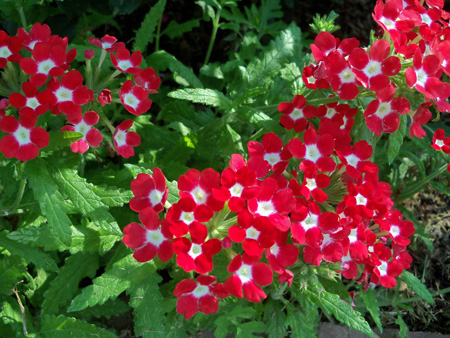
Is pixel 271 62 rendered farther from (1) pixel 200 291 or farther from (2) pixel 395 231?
(1) pixel 200 291

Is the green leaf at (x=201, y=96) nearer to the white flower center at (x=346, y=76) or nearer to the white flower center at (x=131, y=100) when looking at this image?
the white flower center at (x=131, y=100)

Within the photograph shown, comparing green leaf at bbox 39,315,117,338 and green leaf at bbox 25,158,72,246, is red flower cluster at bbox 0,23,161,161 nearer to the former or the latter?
green leaf at bbox 25,158,72,246

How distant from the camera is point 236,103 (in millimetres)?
2543

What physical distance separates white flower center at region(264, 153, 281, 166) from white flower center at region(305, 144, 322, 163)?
0.13 metres

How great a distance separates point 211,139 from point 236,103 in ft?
1.12

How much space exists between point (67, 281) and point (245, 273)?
1.17m

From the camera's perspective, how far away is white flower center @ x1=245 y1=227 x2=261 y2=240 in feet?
5.61

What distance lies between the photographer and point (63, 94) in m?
1.93

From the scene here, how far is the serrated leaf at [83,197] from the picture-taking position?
2.03 m

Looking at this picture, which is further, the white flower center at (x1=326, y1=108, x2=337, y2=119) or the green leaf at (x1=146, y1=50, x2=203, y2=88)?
the green leaf at (x1=146, y1=50, x2=203, y2=88)

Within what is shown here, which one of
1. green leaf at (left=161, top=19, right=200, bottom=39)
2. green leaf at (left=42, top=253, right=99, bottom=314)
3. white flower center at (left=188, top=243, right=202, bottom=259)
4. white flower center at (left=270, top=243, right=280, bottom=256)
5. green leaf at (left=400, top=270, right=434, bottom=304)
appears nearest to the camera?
white flower center at (left=188, top=243, right=202, bottom=259)

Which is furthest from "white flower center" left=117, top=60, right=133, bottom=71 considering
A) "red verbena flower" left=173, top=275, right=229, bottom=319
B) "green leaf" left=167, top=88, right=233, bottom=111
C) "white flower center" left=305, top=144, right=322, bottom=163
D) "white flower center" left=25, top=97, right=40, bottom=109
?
"red verbena flower" left=173, top=275, right=229, bottom=319

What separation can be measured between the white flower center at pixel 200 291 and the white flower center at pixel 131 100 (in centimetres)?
91

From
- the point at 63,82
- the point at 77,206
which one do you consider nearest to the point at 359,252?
the point at 77,206
